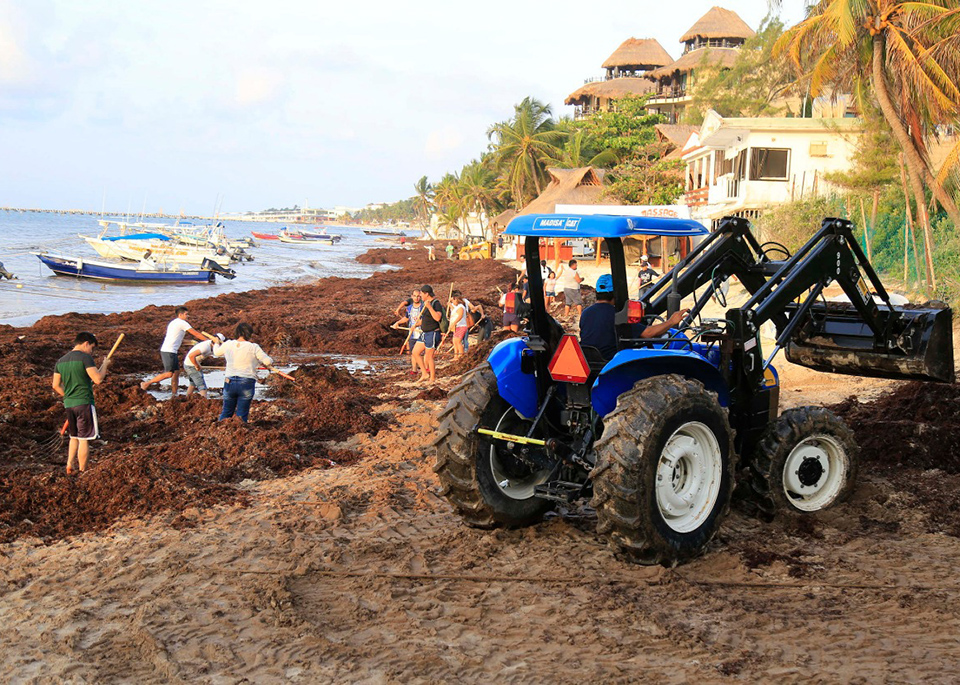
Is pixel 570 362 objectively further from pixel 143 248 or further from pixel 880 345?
pixel 143 248

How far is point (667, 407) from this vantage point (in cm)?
522

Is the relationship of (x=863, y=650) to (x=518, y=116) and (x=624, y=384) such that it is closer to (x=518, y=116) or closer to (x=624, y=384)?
(x=624, y=384)

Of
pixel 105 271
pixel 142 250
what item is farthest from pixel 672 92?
pixel 105 271

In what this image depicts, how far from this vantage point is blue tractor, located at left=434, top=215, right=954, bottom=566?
5.23 meters

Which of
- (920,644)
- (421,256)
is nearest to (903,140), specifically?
(920,644)

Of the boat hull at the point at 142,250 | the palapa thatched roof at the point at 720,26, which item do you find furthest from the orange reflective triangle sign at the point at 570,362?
the palapa thatched roof at the point at 720,26

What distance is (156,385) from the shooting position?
13.6 metres

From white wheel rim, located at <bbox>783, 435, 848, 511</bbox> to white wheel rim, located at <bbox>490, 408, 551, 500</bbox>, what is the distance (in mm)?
1871

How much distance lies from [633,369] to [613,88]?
71.1m

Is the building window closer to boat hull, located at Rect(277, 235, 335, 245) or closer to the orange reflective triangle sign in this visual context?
the orange reflective triangle sign

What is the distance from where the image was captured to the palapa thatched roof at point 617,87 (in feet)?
235

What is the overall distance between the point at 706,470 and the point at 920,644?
1.68 meters

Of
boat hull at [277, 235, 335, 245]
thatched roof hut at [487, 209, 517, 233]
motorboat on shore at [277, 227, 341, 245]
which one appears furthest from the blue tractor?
boat hull at [277, 235, 335, 245]

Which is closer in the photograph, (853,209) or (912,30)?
(912,30)
